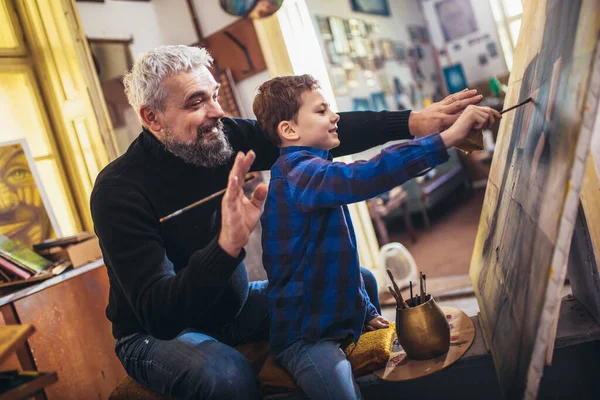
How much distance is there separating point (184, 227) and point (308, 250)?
436mm

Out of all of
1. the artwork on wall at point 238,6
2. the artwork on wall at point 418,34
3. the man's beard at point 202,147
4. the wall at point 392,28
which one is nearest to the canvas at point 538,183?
the man's beard at point 202,147

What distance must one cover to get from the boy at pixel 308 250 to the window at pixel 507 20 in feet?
23.4

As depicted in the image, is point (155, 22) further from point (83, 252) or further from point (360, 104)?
point (360, 104)

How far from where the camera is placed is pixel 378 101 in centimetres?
662

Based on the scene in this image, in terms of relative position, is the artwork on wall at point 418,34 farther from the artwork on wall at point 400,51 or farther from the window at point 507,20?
the window at point 507,20

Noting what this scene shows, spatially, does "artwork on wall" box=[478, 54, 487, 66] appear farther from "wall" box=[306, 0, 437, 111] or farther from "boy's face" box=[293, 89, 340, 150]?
"boy's face" box=[293, 89, 340, 150]

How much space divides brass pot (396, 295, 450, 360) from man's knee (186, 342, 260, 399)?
1.56 ft

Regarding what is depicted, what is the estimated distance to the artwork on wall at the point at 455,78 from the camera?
9344 millimetres

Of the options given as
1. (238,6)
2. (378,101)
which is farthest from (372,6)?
(238,6)

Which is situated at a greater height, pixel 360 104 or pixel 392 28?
pixel 392 28

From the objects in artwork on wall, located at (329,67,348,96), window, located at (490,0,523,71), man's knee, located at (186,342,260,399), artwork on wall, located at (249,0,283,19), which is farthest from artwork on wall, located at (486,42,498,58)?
man's knee, located at (186,342,260,399)

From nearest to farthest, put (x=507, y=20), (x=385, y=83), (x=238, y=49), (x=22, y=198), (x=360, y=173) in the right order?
(x=360, y=173)
(x=22, y=198)
(x=238, y=49)
(x=385, y=83)
(x=507, y=20)

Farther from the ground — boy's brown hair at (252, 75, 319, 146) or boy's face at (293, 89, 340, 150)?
boy's brown hair at (252, 75, 319, 146)

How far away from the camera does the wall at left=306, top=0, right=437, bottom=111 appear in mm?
5781
